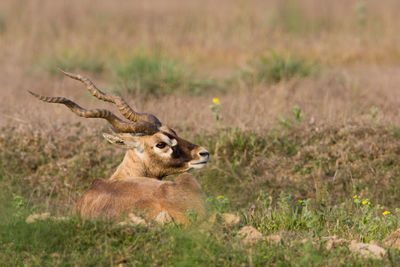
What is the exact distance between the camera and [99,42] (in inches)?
792

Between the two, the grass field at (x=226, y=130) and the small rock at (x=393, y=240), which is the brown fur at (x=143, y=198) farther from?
the small rock at (x=393, y=240)

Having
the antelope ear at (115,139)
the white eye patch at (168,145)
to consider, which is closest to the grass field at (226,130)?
the white eye patch at (168,145)

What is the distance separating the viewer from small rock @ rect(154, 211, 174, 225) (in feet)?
19.3

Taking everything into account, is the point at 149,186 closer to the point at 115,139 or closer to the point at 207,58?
the point at 115,139

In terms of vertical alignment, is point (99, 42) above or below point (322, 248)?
below

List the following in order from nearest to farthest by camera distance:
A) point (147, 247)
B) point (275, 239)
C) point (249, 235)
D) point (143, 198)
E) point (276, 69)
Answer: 1. point (147, 247)
2. point (275, 239)
3. point (249, 235)
4. point (143, 198)
5. point (276, 69)

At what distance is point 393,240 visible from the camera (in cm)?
604

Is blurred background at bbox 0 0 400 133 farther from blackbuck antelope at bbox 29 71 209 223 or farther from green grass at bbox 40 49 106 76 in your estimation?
blackbuck antelope at bbox 29 71 209 223

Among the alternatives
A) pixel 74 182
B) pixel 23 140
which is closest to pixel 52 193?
pixel 74 182

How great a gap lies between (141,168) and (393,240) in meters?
2.88

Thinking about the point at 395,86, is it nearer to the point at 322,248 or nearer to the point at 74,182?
the point at 74,182

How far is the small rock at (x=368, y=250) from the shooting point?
213 inches

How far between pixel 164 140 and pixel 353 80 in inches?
306

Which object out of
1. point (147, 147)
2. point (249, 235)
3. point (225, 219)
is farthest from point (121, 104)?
point (249, 235)
